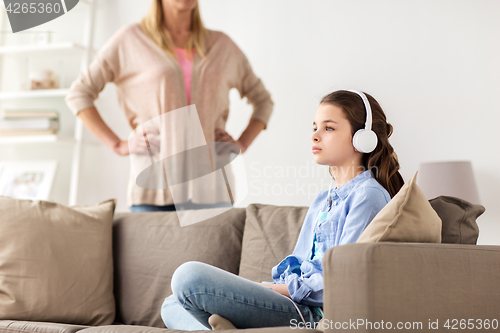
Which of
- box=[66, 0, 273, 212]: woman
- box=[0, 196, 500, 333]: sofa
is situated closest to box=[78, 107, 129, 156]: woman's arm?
box=[66, 0, 273, 212]: woman

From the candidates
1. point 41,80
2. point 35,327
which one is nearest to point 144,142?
point 35,327

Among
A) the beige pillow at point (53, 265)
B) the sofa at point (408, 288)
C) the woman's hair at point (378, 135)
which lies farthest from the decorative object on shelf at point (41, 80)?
the woman's hair at point (378, 135)

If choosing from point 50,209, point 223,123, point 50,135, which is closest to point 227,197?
point 223,123

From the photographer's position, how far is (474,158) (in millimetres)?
2205

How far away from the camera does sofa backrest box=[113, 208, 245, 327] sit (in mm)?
1676

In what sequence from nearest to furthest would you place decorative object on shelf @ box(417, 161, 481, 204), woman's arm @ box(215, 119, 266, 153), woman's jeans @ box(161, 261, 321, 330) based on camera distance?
woman's jeans @ box(161, 261, 321, 330) → decorative object on shelf @ box(417, 161, 481, 204) → woman's arm @ box(215, 119, 266, 153)

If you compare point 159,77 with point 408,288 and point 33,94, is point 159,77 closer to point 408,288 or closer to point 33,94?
point 33,94

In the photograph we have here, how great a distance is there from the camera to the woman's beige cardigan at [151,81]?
217 centimetres

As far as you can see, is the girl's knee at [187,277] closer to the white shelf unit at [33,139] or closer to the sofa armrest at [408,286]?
the sofa armrest at [408,286]

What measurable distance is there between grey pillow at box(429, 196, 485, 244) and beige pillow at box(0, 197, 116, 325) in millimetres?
1102

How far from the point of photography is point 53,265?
1.64 m

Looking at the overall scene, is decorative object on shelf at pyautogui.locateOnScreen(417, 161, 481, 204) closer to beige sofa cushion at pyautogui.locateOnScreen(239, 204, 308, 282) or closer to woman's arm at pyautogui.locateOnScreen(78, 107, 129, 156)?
beige sofa cushion at pyautogui.locateOnScreen(239, 204, 308, 282)

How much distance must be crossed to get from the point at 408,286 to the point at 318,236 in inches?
13.7

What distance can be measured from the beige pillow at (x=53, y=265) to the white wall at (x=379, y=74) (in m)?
0.98
